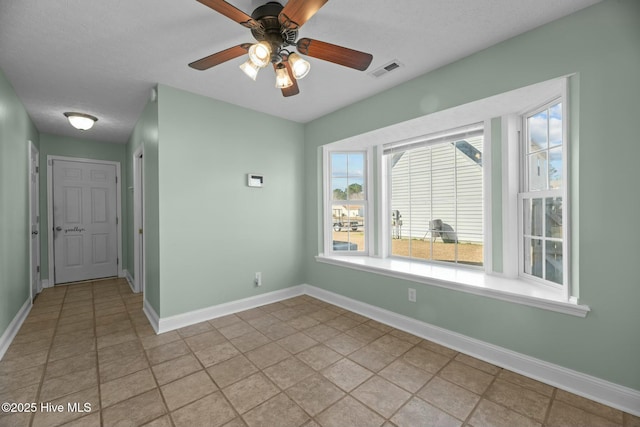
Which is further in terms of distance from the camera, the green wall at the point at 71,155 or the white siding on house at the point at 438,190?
the green wall at the point at 71,155

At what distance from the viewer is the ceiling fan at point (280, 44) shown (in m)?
1.35

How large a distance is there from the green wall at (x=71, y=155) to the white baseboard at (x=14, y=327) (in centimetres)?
146

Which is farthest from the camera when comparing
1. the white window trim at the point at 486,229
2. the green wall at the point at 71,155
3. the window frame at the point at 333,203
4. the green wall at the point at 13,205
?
the green wall at the point at 71,155

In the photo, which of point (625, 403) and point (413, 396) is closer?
point (625, 403)

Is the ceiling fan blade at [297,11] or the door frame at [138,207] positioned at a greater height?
the ceiling fan blade at [297,11]

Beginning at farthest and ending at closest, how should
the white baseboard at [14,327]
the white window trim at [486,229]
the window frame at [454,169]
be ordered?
the window frame at [454,169] < the white baseboard at [14,327] < the white window trim at [486,229]

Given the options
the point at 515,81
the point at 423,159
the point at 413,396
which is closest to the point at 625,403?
the point at 413,396

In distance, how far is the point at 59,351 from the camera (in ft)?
7.78

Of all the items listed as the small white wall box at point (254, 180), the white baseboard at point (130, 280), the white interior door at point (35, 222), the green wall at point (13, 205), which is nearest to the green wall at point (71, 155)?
the white baseboard at point (130, 280)

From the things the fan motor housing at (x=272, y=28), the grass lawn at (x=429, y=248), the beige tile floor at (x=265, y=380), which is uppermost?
the fan motor housing at (x=272, y=28)

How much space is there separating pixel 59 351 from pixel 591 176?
4276 millimetres

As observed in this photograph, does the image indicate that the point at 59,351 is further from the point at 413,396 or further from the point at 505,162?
the point at 505,162

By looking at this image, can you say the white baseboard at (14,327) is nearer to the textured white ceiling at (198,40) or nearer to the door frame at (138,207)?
the door frame at (138,207)

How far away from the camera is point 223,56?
1.75 meters
